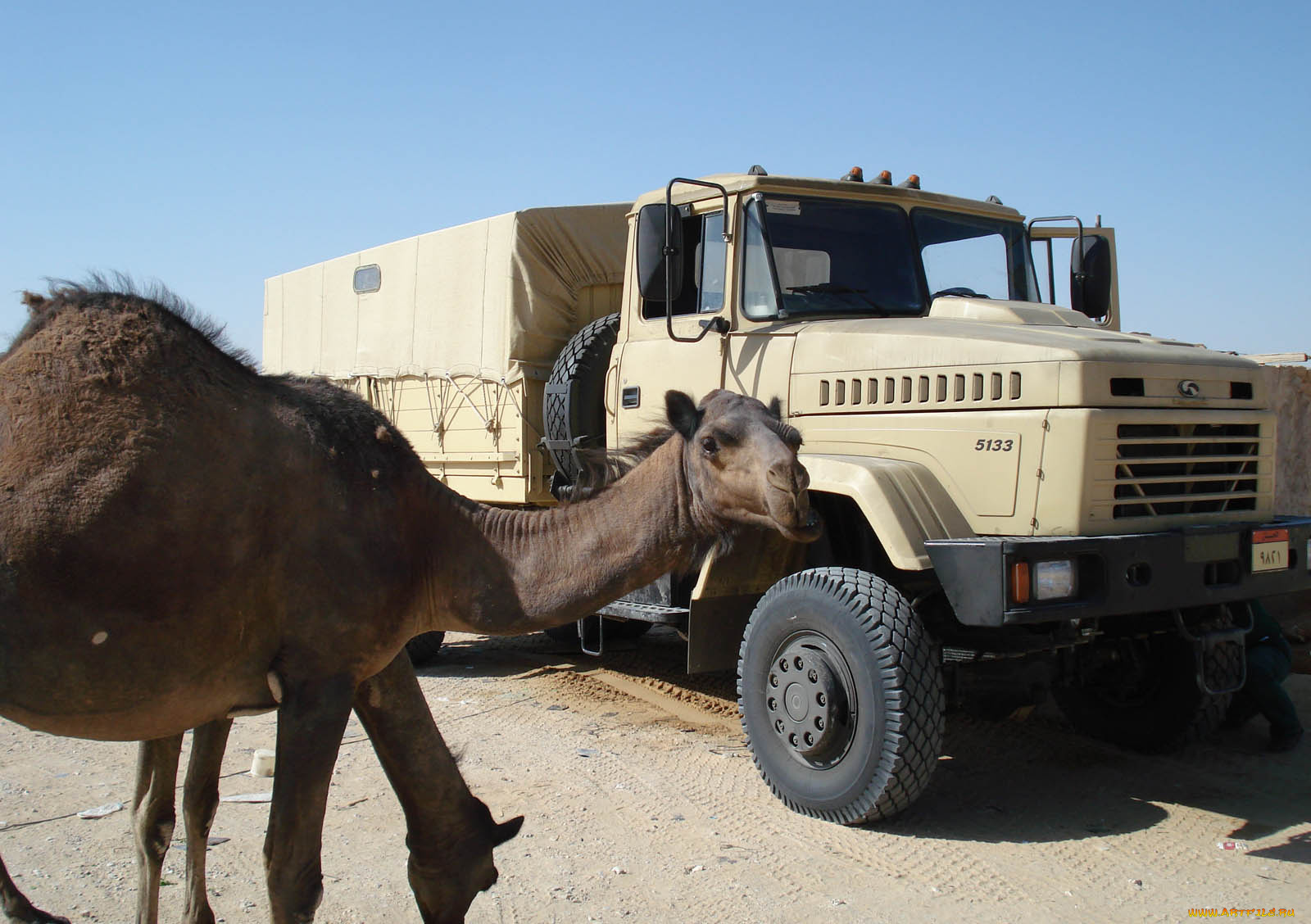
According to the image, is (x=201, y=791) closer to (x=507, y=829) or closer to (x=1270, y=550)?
(x=507, y=829)

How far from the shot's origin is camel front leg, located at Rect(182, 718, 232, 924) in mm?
3900

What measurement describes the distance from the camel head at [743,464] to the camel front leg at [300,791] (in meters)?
1.33

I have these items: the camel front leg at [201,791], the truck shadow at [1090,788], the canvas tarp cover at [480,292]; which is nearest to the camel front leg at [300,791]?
the camel front leg at [201,791]

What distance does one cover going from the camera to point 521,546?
3.61m

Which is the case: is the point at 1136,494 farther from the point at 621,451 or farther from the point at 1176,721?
the point at 621,451

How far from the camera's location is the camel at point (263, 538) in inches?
122

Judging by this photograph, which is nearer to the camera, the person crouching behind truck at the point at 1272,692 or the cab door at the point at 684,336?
the person crouching behind truck at the point at 1272,692

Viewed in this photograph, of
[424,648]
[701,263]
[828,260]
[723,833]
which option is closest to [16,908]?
[723,833]

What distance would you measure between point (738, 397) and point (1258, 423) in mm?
3403

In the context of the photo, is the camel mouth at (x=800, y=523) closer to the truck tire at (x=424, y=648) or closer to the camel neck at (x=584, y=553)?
the camel neck at (x=584, y=553)

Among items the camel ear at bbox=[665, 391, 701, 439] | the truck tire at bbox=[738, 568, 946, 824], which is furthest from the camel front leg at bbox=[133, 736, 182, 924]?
the truck tire at bbox=[738, 568, 946, 824]

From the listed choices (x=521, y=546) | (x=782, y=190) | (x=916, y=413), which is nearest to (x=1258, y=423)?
(x=916, y=413)

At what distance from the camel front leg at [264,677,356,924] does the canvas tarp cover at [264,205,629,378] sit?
15.3ft

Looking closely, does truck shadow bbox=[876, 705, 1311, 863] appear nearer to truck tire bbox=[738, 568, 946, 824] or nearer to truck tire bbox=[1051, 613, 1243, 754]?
truck tire bbox=[1051, 613, 1243, 754]
